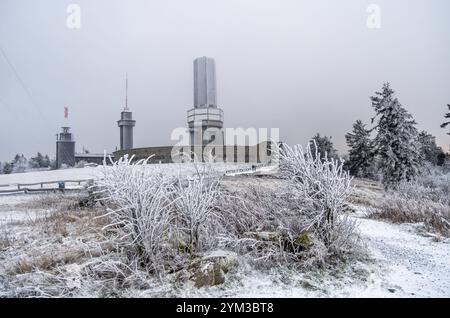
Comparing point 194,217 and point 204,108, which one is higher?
point 204,108

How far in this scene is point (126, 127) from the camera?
3203 centimetres

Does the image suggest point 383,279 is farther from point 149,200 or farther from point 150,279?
point 149,200

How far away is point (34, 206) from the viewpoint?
407 inches

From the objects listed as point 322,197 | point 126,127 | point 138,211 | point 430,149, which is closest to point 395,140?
point 430,149

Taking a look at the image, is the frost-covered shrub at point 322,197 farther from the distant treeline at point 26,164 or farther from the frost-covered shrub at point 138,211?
the distant treeline at point 26,164

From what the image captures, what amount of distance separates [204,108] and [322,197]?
24598mm

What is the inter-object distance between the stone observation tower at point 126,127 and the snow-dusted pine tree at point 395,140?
23.5 metres

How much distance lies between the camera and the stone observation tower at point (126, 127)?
30656 millimetres

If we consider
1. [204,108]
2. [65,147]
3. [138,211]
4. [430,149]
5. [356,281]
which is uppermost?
[204,108]

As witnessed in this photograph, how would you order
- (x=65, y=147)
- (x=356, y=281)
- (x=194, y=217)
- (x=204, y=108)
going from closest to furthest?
(x=356, y=281) < (x=194, y=217) < (x=204, y=108) < (x=65, y=147)

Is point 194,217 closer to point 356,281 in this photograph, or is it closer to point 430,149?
point 356,281

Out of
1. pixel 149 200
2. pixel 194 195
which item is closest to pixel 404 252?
pixel 194 195
